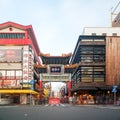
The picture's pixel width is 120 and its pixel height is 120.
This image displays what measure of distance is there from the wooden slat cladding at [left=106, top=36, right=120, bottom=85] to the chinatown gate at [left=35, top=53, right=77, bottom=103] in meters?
8.74

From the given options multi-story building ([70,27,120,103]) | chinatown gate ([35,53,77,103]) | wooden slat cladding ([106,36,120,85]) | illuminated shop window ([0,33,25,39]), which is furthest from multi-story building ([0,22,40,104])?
wooden slat cladding ([106,36,120,85])

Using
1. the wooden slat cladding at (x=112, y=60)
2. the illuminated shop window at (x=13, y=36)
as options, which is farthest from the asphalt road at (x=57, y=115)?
the wooden slat cladding at (x=112, y=60)

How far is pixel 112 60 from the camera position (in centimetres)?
7675

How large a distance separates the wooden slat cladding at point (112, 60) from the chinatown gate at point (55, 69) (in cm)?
874

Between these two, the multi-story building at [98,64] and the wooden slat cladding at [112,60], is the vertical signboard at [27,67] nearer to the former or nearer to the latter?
the multi-story building at [98,64]

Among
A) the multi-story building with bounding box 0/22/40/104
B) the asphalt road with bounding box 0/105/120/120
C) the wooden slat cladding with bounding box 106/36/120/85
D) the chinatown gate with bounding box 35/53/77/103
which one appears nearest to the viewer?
the asphalt road with bounding box 0/105/120/120

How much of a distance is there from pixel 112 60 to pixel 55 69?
14.9 m

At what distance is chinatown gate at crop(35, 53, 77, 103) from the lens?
78.4 meters

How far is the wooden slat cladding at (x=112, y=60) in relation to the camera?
249 feet

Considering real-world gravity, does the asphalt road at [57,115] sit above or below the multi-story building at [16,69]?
below

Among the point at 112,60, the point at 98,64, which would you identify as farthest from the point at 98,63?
the point at 112,60

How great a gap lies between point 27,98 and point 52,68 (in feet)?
39.0

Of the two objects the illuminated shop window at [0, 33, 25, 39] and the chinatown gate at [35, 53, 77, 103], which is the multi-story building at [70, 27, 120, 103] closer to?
the chinatown gate at [35, 53, 77, 103]

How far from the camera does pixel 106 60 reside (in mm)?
77125
